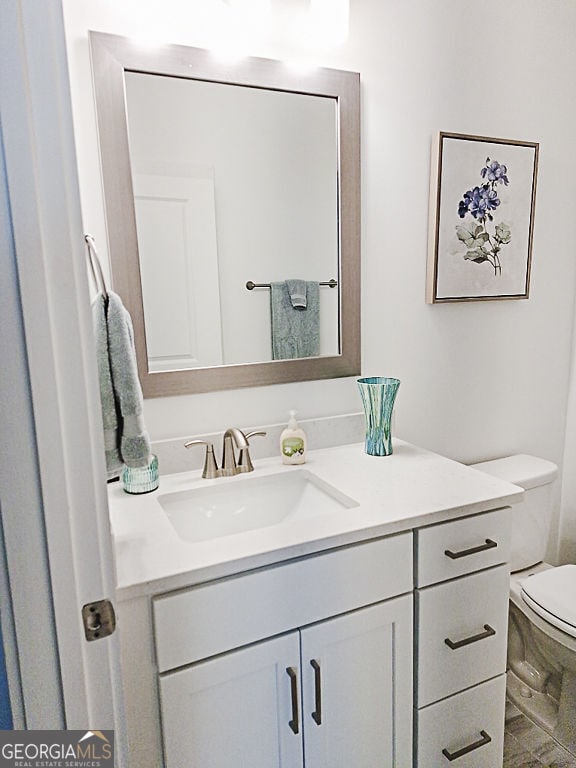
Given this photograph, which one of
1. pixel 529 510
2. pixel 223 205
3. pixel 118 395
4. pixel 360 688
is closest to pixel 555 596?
pixel 529 510

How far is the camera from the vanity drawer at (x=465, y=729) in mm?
1238

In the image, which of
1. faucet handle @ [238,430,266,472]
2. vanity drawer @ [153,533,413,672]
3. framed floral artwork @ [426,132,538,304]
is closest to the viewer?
vanity drawer @ [153,533,413,672]

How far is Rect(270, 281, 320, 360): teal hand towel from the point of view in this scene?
1.50 metres

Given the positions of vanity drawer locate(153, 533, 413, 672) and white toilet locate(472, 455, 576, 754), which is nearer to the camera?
vanity drawer locate(153, 533, 413, 672)

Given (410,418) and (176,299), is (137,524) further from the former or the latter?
(410,418)

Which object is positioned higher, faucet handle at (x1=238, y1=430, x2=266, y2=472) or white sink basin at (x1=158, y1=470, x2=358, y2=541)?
faucet handle at (x1=238, y1=430, x2=266, y2=472)

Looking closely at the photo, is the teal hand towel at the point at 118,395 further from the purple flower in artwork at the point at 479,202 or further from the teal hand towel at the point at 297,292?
the purple flower in artwork at the point at 479,202

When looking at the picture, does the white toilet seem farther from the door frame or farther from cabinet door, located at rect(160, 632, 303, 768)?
the door frame

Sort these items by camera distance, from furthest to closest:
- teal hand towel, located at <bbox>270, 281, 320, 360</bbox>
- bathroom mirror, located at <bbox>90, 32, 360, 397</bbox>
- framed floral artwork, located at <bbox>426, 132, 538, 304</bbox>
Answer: framed floral artwork, located at <bbox>426, 132, 538, 304</bbox>, teal hand towel, located at <bbox>270, 281, 320, 360</bbox>, bathroom mirror, located at <bbox>90, 32, 360, 397</bbox>

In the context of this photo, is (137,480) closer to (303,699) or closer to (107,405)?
(107,405)

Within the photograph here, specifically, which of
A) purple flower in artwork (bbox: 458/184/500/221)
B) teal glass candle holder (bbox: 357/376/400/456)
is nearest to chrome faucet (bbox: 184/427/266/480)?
teal glass candle holder (bbox: 357/376/400/456)

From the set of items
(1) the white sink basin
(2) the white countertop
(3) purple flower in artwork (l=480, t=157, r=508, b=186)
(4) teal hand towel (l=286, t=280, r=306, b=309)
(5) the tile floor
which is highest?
(3) purple flower in artwork (l=480, t=157, r=508, b=186)

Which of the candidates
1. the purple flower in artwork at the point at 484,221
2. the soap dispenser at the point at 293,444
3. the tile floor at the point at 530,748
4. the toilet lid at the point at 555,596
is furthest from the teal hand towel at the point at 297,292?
the tile floor at the point at 530,748

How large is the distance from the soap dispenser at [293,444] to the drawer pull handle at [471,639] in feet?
1.86
